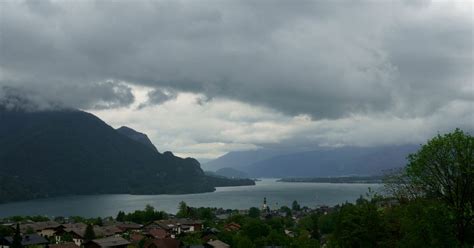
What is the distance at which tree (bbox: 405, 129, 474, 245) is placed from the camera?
2261 cm

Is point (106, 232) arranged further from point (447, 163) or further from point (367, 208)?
point (447, 163)

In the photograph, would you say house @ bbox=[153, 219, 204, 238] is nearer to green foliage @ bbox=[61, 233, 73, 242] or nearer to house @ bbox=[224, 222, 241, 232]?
house @ bbox=[224, 222, 241, 232]

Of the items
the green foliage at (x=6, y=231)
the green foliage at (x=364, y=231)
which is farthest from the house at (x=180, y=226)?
the green foliage at (x=364, y=231)

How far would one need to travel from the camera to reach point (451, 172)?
76.9 ft

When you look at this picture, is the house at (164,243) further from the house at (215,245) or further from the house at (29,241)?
the house at (29,241)

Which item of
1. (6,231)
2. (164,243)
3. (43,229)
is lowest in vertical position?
(164,243)

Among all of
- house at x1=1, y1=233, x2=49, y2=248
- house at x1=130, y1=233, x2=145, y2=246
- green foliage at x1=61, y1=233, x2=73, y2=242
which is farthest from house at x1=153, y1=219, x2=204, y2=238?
house at x1=1, y1=233, x2=49, y2=248

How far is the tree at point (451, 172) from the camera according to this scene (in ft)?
74.2

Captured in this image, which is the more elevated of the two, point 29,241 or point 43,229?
point 43,229

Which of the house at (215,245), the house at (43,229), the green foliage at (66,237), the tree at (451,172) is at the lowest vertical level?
the house at (215,245)

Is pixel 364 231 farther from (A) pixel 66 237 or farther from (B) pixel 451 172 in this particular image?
(A) pixel 66 237

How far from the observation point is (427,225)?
21469mm

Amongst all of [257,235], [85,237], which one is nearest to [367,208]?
[257,235]

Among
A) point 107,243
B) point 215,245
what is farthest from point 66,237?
point 215,245
